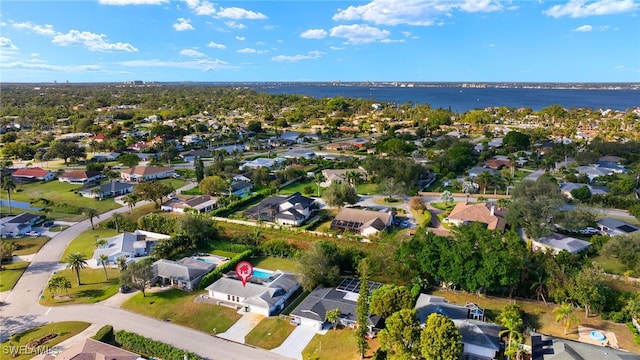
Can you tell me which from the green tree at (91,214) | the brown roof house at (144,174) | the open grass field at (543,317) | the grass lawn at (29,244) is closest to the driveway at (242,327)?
the open grass field at (543,317)

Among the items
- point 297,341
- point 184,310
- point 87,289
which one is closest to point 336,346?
point 297,341

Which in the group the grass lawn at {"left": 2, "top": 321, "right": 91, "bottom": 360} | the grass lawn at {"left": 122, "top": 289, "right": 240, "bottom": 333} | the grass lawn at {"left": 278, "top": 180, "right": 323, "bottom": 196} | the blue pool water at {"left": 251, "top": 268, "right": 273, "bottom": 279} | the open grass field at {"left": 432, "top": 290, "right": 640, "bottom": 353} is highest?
the grass lawn at {"left": 278, "top": 180, "right": 323, "bottom": 196}

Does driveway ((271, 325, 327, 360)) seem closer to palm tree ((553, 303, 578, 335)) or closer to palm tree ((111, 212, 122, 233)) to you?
palm tree ((553, 303, 578, 335))

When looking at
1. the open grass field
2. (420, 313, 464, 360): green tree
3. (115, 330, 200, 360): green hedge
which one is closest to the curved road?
(115, 330, 200, 360): green hedge

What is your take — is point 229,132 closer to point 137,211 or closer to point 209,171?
point 209,171

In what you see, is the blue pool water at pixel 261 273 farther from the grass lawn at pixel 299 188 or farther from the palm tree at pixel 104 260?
the grass lawn at pixel 299 188

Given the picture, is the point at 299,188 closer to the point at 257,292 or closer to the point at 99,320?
the point at 257,292
